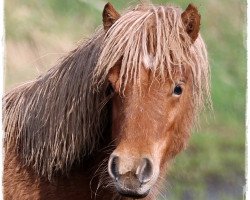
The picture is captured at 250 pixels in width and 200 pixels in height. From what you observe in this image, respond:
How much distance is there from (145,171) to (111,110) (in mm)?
593

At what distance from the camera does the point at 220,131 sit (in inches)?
290

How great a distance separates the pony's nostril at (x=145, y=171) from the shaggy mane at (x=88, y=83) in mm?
453

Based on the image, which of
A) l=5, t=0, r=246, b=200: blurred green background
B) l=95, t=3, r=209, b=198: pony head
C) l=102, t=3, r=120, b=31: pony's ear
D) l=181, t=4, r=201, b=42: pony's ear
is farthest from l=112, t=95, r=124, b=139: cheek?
l=5, t=0, r=246, b=200: blurred green background

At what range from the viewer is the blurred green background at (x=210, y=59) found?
599cm

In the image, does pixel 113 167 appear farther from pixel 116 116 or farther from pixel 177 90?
pixel 177 90

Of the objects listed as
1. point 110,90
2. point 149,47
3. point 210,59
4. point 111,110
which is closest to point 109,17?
point 149,47

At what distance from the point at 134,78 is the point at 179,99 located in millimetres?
305

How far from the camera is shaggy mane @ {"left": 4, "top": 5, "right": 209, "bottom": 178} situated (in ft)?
12.8

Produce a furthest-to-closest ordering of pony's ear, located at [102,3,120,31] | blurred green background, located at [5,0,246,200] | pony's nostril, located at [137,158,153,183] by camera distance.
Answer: blurred green background, located at [5,0,246,200]
pony's ear, located at [102,3,120,31]
pony's nostril, located at [137,158,153,183]

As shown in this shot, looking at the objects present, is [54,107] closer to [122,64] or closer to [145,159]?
[122,64]

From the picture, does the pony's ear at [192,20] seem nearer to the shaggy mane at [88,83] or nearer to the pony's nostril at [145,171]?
the shaggy mane at [88,83]

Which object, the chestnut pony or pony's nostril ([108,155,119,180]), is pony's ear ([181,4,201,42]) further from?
pony's nostril ([108,155,119,180])

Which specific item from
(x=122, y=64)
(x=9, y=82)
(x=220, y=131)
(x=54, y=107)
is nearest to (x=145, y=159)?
(x=122, y=64)

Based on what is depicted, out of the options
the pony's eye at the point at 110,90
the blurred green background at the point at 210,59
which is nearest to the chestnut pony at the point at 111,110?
the pony's eye at the point at 110,90
